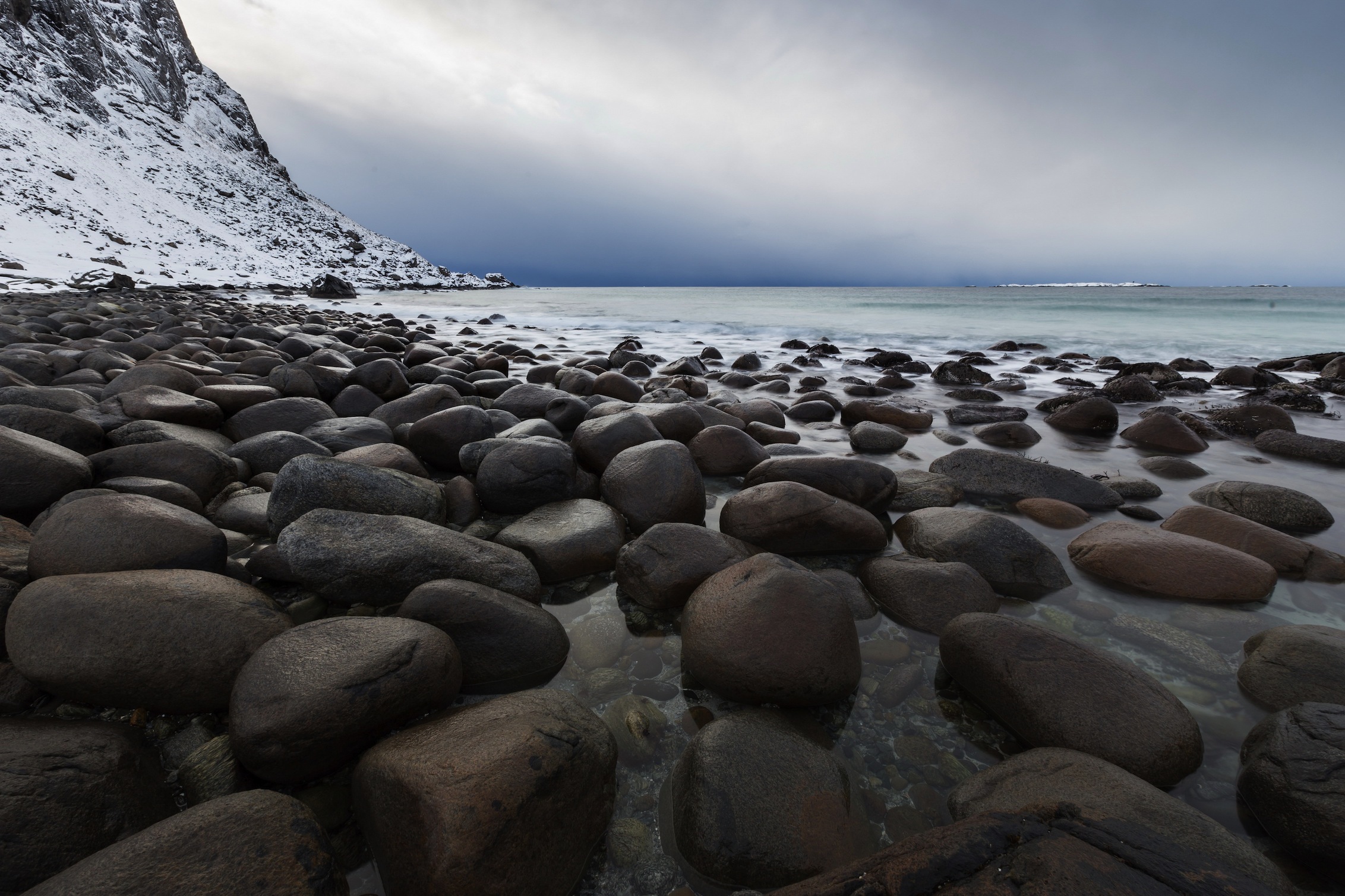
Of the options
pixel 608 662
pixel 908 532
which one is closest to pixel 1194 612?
pixel 908 532

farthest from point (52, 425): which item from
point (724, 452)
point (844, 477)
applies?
point (844, 477)

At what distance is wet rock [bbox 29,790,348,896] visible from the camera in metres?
1.01

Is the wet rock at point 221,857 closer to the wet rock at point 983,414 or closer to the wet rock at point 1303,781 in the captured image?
the wet rock at point 1303,781

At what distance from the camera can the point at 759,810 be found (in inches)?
53.7

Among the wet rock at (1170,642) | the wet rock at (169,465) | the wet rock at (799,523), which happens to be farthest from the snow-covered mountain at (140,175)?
the wet rock at (1170,642)

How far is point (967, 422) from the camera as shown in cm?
548

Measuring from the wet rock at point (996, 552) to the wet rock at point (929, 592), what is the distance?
0.50 feet

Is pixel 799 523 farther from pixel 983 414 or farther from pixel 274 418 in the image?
pixel 983 414

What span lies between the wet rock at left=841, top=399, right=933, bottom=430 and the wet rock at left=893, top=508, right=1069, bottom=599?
2692 mm

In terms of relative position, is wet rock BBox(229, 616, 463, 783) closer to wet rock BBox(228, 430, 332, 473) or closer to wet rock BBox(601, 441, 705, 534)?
wet rock BBox(601, 441, 705, 534)

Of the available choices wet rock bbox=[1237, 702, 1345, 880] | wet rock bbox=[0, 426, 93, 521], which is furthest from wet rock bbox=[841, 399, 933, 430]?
wet rock bbox=[0, 426, 93, 521]

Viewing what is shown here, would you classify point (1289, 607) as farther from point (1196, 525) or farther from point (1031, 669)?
point (1031, 669)

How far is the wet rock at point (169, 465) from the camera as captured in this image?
2.60 meters

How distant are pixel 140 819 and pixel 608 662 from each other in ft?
4.02
